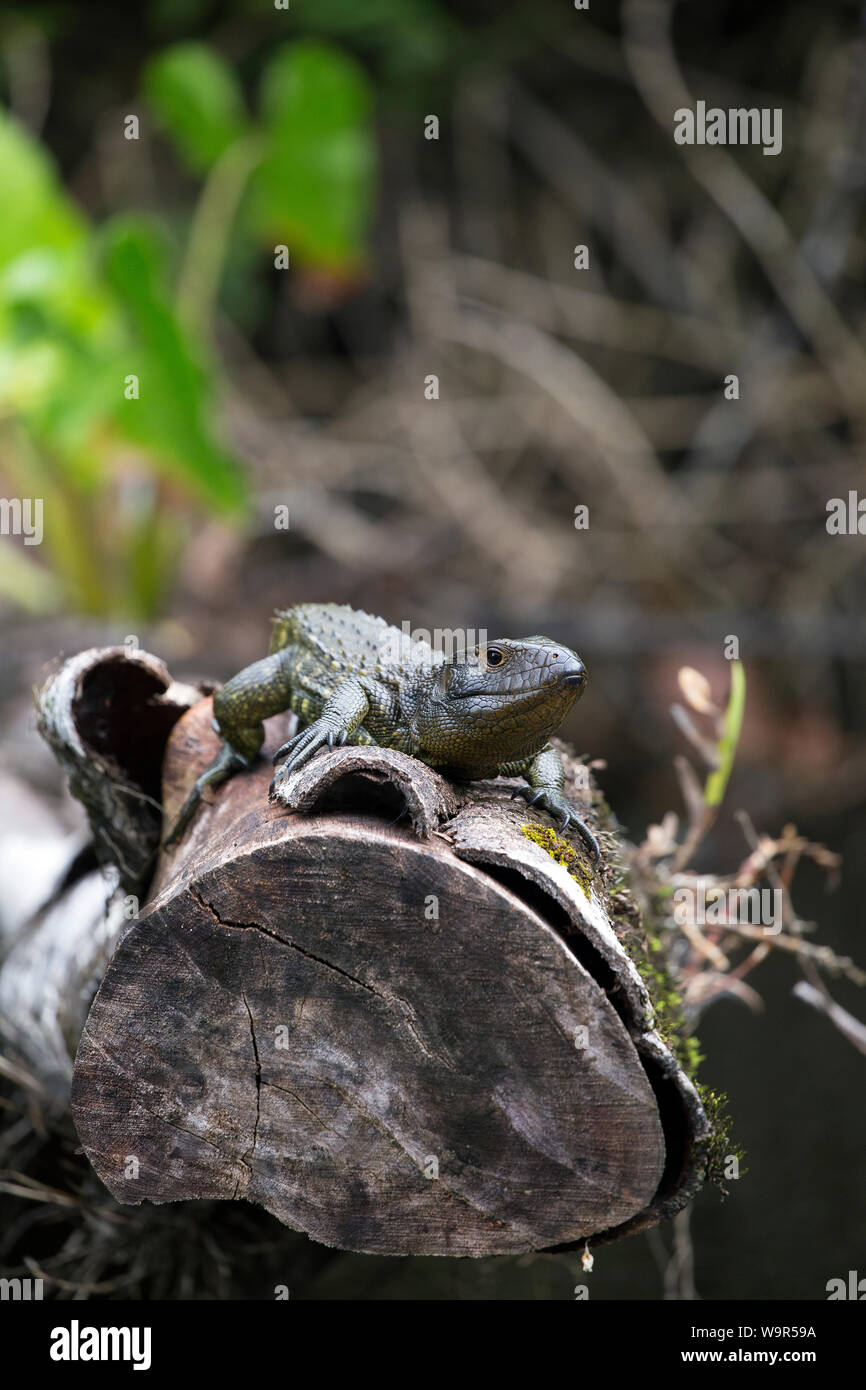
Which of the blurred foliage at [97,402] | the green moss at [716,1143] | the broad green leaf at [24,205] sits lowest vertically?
the green moss at [716,1143]

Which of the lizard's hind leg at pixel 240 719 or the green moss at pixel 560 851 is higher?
the lizard's hind leg at pixel 240 719

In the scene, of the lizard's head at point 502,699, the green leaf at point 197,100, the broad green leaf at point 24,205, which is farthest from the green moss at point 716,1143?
the green leaf at point 197,100

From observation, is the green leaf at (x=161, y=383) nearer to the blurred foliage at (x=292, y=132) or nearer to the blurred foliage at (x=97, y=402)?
the blurred foliage at (x=97, y=402)

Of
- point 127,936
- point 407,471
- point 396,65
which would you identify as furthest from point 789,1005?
point 396,65

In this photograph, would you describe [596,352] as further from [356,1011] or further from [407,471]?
[356,1011]

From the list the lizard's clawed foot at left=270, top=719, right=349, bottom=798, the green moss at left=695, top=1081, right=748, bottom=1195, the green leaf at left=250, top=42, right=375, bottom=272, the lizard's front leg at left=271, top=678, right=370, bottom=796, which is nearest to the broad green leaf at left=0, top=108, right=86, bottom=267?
the green leaf at left=250, top=42, right=375, bottom=272

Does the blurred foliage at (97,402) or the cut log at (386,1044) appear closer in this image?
the cut log at (386,1044)

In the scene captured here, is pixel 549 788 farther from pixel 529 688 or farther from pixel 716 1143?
pixel 716 1143
